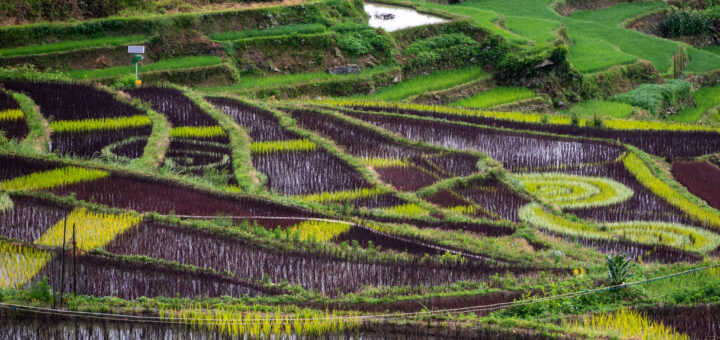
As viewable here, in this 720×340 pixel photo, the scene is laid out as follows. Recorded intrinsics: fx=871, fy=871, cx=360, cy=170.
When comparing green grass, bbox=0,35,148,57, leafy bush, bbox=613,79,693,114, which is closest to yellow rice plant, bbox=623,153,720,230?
leafy bush, bbox=613,79,693,114

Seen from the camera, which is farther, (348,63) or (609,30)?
(609,30)

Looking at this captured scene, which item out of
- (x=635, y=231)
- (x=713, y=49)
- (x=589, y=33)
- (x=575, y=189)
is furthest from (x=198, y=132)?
(x=713, y=49)

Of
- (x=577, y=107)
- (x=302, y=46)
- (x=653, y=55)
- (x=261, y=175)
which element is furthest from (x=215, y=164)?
(x=653, y=55)

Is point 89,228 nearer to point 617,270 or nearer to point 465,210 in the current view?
point 465,210

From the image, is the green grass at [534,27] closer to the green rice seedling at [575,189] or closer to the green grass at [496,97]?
the green grass at [496,97]

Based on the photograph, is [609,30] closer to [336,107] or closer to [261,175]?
[336,107]

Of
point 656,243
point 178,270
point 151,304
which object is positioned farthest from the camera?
point 656,243
